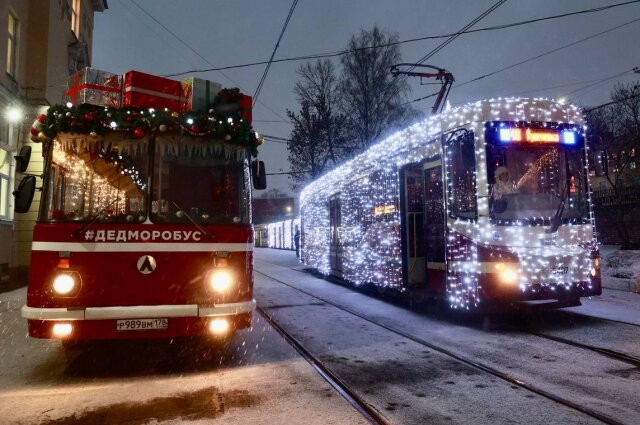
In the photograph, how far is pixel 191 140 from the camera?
19.3 ft

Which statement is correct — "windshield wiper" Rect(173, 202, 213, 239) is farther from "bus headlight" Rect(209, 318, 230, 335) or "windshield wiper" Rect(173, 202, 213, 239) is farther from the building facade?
the building facade

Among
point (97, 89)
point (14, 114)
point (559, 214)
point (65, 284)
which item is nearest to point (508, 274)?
point (559, 214)

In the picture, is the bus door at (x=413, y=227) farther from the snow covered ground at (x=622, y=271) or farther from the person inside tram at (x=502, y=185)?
the snow covered ground at (x=622, y=271)

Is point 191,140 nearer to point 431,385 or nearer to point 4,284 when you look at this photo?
point 431,385

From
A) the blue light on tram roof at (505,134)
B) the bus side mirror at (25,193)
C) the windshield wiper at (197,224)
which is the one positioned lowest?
the windshield wiper at (197,224)

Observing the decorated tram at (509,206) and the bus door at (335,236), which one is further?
the bus door at (335,236)

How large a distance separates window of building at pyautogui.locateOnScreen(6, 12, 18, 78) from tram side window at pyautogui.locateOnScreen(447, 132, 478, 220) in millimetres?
→ 13290

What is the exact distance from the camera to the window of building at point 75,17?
20219mm

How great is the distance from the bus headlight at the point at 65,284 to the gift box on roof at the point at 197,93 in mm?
2449

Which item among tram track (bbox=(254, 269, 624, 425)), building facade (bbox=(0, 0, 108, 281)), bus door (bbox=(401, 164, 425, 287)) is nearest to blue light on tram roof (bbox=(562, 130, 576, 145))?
bus door (bbox=(401, 164, 425, 287))

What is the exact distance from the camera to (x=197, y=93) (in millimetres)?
6430

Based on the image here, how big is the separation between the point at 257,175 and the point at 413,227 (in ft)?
14.1

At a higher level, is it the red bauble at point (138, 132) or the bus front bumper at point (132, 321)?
the red bauble at point (138, 132)

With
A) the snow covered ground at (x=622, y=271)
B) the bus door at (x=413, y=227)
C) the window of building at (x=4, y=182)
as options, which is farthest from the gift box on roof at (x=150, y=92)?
the snow covered ground at (x=622, y=271)
